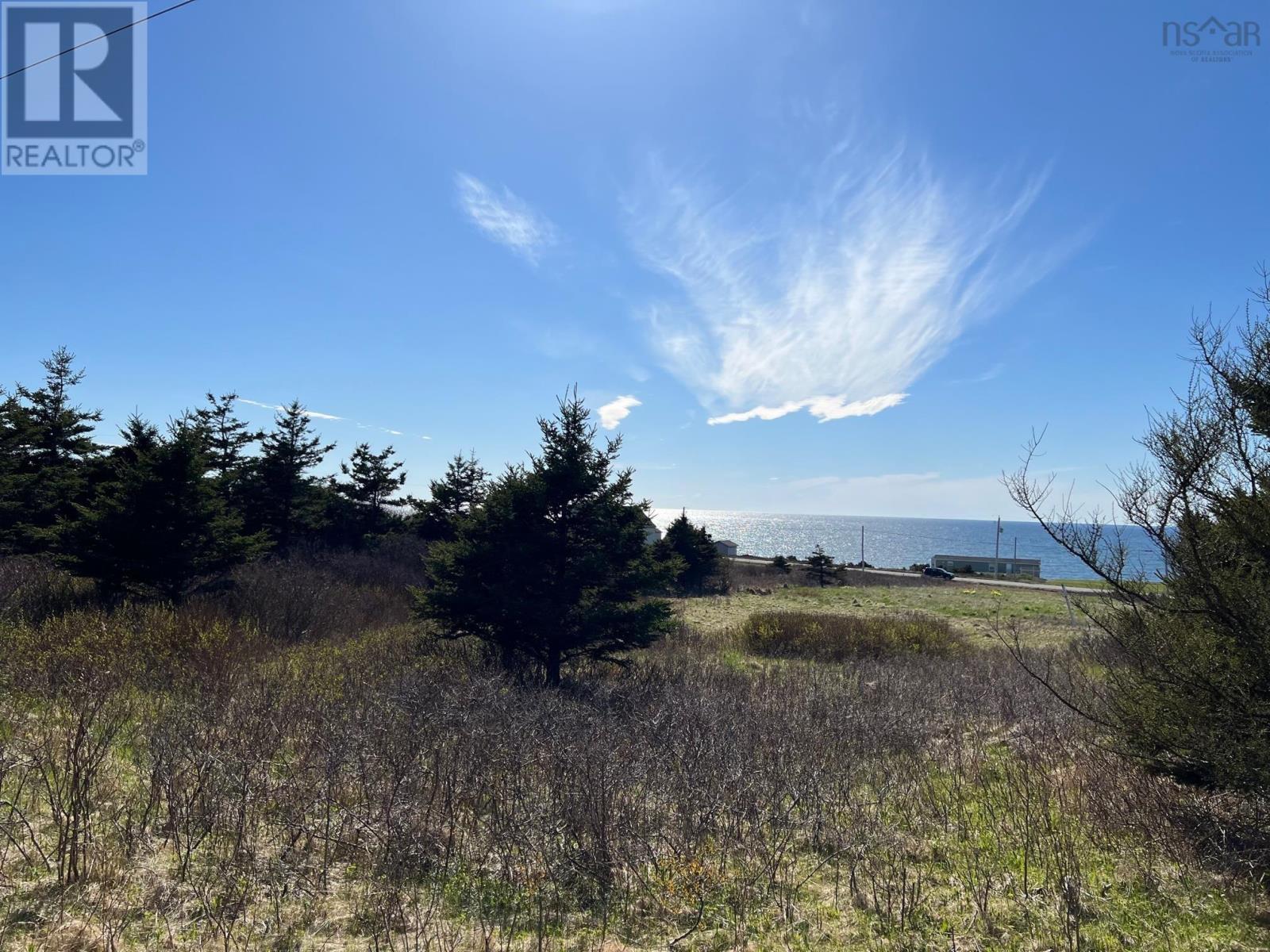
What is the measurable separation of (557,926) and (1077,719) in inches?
334

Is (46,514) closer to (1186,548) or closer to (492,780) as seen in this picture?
(492,780)

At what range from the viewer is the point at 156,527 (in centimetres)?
1402

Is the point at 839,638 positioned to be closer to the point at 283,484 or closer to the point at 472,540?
the point at 472,540

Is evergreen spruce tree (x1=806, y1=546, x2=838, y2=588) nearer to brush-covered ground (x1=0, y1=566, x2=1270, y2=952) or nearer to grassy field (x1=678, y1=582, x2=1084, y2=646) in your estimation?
grassy field (x1=678, y1=582, x2=1084, y2=646)

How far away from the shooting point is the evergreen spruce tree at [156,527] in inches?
539

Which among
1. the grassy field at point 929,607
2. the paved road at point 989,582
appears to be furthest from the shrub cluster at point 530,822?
the paved road at point 989,582

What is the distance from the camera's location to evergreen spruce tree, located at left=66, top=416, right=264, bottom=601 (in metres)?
13.7

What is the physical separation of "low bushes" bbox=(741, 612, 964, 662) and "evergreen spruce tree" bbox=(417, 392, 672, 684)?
26.2ft

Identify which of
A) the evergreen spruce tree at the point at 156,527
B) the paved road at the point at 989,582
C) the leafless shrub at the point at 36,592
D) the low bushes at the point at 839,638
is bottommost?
the paved road at the point at 989,582

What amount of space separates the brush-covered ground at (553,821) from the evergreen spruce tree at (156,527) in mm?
4599

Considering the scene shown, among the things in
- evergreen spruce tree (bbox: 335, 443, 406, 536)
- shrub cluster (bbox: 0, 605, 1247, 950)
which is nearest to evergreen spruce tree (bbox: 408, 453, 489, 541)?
evergreen spruce tree (bbox: 335, 443, 406, 536)

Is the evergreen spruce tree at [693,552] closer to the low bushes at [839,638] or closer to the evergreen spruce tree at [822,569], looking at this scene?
the evergreen spruce tree at [822,569]

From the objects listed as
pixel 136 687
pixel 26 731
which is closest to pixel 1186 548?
pixel 26 731

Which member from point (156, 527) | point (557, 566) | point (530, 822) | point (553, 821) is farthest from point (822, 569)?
point (530, 822)
